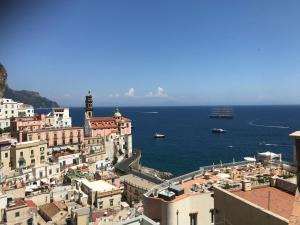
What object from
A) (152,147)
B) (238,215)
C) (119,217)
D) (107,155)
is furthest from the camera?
(152,147)

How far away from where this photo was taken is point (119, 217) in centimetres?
2997

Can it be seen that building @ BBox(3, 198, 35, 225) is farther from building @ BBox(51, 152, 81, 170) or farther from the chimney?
the chimney

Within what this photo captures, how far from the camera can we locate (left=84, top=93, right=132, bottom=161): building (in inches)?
2608

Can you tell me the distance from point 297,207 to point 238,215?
5.54 m

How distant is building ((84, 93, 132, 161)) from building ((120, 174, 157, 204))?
19243 millimetres

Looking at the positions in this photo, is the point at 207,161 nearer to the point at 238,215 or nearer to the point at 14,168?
the point at 14,168

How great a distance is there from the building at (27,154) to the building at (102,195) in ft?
45.4

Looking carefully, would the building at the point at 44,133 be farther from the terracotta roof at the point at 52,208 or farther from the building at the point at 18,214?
the building at the point at 18,214

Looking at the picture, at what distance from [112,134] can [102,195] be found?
33646mm

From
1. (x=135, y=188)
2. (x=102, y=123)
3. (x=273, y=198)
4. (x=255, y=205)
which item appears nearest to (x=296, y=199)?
(x=255, y=205)

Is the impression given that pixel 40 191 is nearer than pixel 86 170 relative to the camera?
Yes

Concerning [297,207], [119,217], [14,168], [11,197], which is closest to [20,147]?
[14,168]

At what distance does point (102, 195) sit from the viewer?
38.2 meters

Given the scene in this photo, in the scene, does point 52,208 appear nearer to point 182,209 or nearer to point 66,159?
point 66,159
